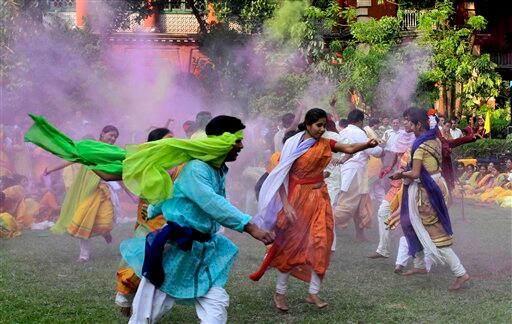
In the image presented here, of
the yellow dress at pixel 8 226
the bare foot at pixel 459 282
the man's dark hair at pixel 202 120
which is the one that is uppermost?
the man's dark hair at pixel 202 120

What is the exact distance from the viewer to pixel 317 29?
27938 mm

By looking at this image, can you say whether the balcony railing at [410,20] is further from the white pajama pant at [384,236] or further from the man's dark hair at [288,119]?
the white pajama pant at [384,236]

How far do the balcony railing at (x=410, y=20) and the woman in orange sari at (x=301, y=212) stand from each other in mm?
23386

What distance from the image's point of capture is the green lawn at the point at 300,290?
24.7ft

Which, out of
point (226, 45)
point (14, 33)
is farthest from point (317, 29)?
point (14, 33)

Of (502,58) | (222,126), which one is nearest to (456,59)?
(502,58)

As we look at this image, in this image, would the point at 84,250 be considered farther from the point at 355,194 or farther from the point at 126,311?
the point at 355,194

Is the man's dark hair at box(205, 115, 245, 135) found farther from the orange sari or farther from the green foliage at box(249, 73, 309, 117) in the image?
the green foliage at box(249, 73, 309, 117)

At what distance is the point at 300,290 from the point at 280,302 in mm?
871

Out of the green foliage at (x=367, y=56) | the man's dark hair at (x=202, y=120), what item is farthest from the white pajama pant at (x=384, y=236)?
the green foliage at (x=367, y=56)

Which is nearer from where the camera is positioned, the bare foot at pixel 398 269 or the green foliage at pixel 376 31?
the bare foot at pixel 398 269

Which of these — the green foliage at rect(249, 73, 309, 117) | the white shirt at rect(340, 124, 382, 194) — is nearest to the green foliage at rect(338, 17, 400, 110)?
the green foliage at rect(249, 73, 309, 117)

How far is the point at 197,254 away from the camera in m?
6.00

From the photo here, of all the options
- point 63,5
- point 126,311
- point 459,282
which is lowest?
point 459,282
